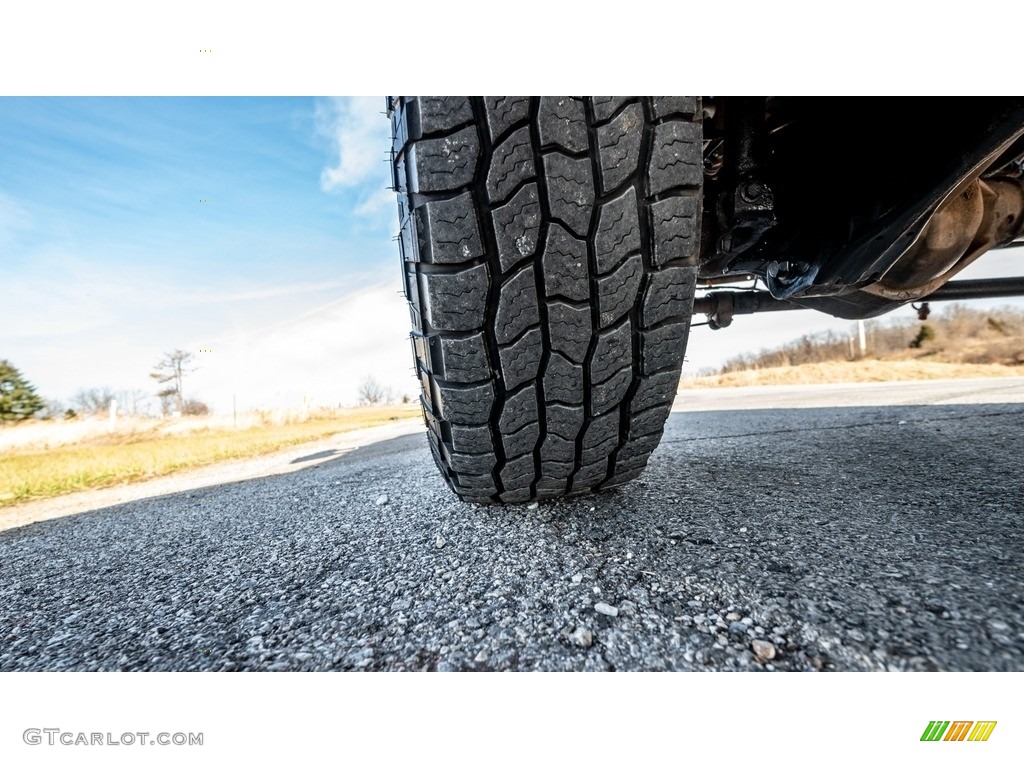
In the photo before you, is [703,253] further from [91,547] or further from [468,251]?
[91,547]

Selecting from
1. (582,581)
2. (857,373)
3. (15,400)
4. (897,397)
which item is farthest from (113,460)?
(857,373)

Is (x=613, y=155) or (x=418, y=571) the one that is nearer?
(x=613, y=155)

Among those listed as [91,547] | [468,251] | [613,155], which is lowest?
[91,547]

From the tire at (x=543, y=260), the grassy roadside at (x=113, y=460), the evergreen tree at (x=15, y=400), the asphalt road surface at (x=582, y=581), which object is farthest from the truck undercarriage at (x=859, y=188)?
the evergreen tree at (x=15, y=400)

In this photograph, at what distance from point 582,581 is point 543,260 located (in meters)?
0.49

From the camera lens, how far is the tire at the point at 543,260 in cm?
57

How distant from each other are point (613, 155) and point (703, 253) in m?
0.48

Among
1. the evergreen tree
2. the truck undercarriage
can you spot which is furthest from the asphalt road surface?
the evergreen tree

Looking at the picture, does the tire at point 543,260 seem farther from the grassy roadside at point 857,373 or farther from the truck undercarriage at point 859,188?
the grassy roadside at point 857,373
